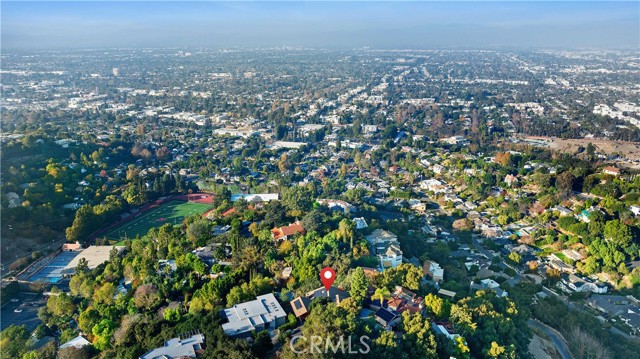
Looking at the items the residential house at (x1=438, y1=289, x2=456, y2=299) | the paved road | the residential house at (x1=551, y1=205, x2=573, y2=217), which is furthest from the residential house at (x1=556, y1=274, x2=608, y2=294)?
the residential house at (x1=438, y1=289, x2=456, y2=299)

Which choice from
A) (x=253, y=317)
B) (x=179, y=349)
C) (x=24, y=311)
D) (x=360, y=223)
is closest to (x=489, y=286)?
(x=360, y=223)

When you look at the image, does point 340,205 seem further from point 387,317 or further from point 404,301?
point 387,317

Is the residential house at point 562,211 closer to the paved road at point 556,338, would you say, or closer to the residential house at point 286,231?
the paved road at point 556,338

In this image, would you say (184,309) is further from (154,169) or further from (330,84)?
(330,84)

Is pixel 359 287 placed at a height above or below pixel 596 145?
above

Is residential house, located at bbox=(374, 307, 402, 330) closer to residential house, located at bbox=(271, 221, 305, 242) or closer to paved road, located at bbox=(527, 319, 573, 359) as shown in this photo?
paved road, located at bbox=(527, 319, 573, 359)

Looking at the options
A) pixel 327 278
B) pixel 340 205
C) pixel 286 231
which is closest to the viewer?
pixel 327 278
